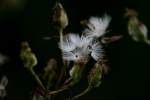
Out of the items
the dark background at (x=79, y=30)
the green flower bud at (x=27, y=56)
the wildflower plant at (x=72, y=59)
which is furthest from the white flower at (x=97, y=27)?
the dark background at (x=79, y=30)

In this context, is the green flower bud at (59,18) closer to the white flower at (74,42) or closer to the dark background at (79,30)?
the white flower at (74,42)

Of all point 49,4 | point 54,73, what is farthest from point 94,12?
point 54,73

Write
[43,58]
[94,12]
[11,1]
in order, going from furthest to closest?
[94,12] < [43,58] < [11,1]

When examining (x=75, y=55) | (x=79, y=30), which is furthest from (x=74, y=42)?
(x=79, y=30)

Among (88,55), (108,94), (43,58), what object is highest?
(88,55)

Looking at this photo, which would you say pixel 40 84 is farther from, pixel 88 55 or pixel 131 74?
pixel 131 74

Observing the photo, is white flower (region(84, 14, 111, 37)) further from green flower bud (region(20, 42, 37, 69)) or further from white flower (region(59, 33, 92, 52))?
green flower bud (region(20, 42, 37, 69))

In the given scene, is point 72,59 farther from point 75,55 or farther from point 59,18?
point 59,18

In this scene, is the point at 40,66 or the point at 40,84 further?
the point at 40,66
